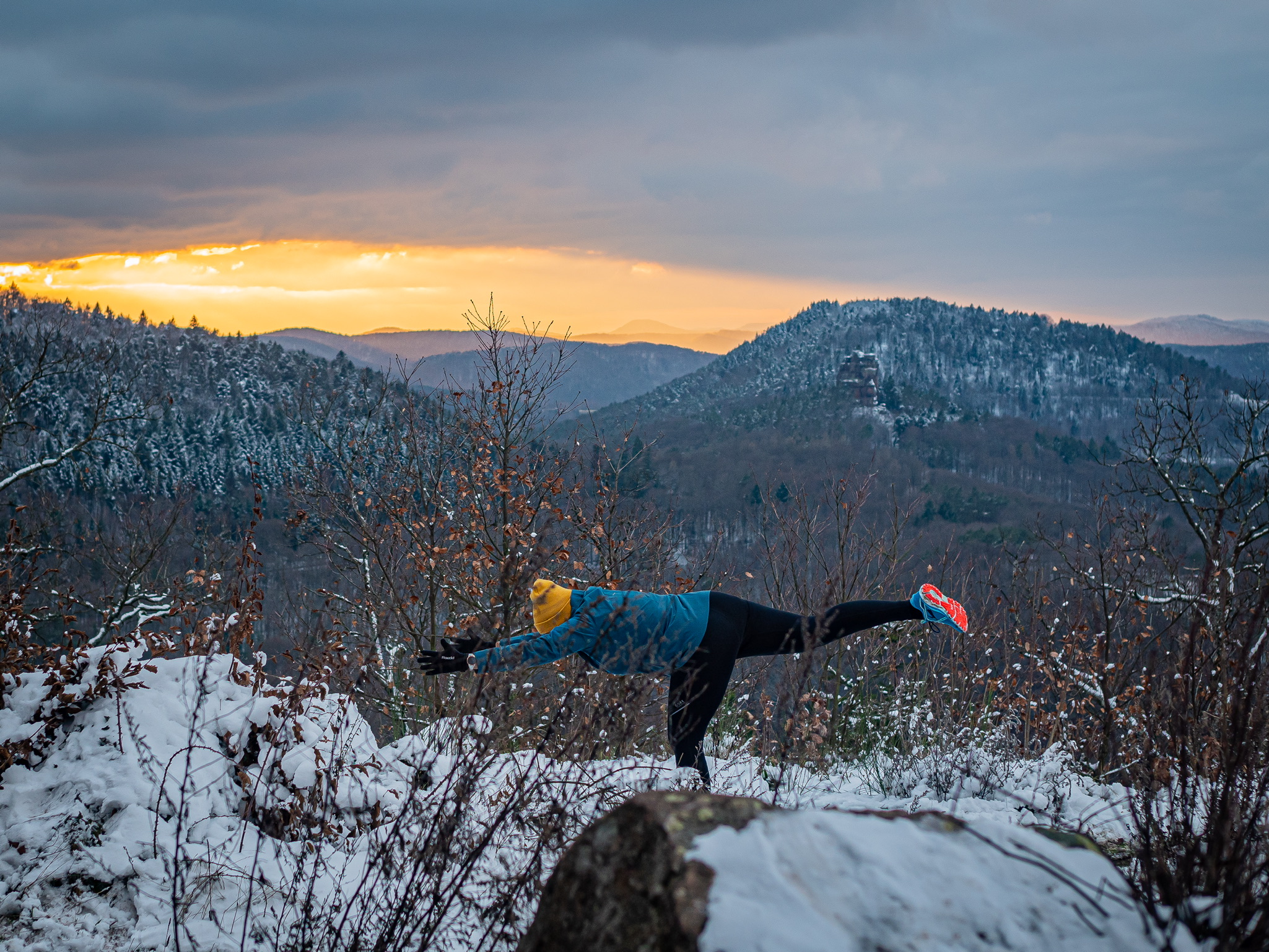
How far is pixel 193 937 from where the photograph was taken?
2.89 metres

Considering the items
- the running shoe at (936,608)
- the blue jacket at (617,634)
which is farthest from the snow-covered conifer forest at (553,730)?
the running shoe at (936,608)

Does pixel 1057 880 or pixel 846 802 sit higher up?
pixel 1057 880

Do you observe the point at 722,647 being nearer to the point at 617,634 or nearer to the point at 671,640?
the point at 671,640

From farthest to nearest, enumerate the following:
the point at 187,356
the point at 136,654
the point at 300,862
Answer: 1. the point at 187,356
2. the point at 136,654
3. the point at 300,862

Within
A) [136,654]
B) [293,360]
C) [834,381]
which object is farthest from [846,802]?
[834,381]

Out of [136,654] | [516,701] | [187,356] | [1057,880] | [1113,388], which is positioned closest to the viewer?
[1057,880]

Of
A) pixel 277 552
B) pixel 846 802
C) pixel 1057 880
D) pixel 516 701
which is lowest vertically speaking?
pixel 277 552

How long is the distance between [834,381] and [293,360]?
3913 inches

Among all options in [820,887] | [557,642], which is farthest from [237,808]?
[820,887]

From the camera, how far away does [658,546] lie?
881cm

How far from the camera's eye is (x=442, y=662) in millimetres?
3906

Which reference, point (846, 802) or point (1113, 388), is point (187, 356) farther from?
point (1113, 388)

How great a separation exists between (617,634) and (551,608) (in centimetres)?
34

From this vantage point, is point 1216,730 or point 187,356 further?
point 187,356
